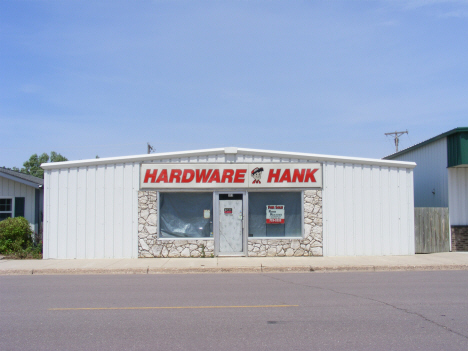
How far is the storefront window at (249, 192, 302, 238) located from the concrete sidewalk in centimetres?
113

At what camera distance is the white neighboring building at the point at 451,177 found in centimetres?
1622

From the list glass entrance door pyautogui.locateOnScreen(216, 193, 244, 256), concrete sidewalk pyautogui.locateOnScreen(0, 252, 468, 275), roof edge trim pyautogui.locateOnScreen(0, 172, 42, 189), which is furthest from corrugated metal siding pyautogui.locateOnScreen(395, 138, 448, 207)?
roof edge trim pyautogui.locateOnScreen(0, 172, 42, 189)

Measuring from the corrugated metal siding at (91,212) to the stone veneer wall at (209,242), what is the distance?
1.07 feet

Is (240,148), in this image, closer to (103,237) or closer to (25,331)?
(103,237)

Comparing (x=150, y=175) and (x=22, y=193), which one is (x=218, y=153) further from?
(x=22, y=193)

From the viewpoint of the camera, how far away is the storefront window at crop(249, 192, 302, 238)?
15844 millimetres

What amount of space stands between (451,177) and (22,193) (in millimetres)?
17333

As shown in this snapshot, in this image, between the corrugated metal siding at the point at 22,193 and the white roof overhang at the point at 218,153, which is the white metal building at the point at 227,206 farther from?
Result: the corrugated metal siding at the point at 22,193

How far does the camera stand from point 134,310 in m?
7.83

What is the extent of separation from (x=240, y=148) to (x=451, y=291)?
8428mm

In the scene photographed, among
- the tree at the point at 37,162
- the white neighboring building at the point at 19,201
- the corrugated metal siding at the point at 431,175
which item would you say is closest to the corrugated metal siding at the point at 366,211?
the corrugated metal siding at the point at 431,175

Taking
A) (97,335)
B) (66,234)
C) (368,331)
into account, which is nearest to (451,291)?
(368,331)

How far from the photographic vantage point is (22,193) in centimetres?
1756

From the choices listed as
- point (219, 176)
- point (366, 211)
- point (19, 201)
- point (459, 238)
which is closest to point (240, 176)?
point (219, 176)
